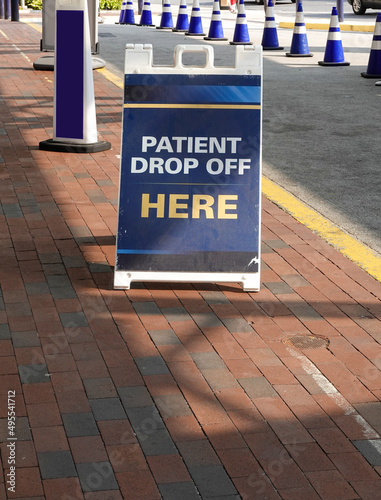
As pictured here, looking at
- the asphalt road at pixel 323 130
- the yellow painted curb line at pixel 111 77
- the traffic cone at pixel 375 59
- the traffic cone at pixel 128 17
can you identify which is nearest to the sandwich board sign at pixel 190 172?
the asphalt road at pixel 323 130

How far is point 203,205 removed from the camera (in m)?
4.91

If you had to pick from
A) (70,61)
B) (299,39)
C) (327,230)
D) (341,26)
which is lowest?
(341,26)

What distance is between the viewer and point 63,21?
763 centimetres

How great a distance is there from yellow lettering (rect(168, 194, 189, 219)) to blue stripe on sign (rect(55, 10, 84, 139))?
304cm

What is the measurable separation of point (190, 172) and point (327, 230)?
1.44 meters

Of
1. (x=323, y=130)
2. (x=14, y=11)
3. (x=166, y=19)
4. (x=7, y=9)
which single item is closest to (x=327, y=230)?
(x=323, y=130)

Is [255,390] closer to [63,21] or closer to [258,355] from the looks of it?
[258,355]

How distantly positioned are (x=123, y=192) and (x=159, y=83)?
2.03 ft

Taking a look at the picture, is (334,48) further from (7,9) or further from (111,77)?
(7,9)

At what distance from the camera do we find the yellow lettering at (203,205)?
4902mm

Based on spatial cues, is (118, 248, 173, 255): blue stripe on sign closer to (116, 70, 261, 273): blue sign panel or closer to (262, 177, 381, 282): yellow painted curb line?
(116, 70, 261, 273): blue sign panel

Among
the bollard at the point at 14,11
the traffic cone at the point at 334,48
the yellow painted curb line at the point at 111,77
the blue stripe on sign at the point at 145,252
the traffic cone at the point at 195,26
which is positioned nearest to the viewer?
the blue stripe on sign at the point at 145,252

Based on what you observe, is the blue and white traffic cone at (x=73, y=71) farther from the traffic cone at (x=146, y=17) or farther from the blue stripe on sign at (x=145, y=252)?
the traffic cone at (x=146, y=17)

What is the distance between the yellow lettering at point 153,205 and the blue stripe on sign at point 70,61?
9.90 feet
